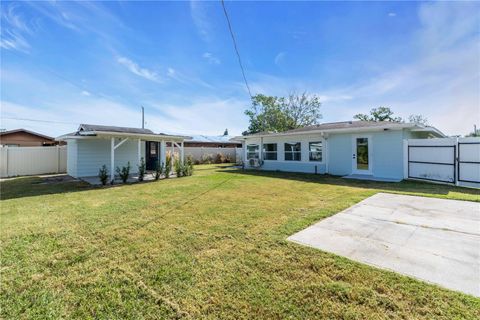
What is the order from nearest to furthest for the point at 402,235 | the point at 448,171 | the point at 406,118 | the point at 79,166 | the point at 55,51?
the point at 402,235, the point at 448,171, the point at 55,51, the point at 79,166, the point at 406,118

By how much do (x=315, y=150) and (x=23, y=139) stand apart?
2839cm

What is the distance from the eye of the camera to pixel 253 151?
59.1ft

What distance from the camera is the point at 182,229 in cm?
432

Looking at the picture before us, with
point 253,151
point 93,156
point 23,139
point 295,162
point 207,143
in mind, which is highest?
point 23,139

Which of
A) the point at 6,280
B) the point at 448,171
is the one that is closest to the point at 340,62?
the point at 448,171

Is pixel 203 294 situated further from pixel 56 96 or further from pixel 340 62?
pixel 56 96

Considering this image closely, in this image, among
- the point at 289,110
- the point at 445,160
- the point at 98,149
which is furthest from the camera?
the point at 289,110

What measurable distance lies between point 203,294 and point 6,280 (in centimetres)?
245

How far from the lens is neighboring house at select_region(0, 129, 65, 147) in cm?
2180

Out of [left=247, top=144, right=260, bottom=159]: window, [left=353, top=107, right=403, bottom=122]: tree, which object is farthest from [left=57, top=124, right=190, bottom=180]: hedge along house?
[left=353, top=107, right=403, bottom=122]: tree

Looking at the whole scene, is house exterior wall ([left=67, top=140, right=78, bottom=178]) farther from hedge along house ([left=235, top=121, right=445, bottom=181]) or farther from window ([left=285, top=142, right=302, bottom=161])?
window ([left=285, top=142, right=302, bottom=161])

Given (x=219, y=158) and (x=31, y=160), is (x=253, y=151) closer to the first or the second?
(x=219, y=158)

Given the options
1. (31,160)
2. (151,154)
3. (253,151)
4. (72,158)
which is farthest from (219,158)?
(31,160)

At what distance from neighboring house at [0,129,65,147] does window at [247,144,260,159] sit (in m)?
19.7
